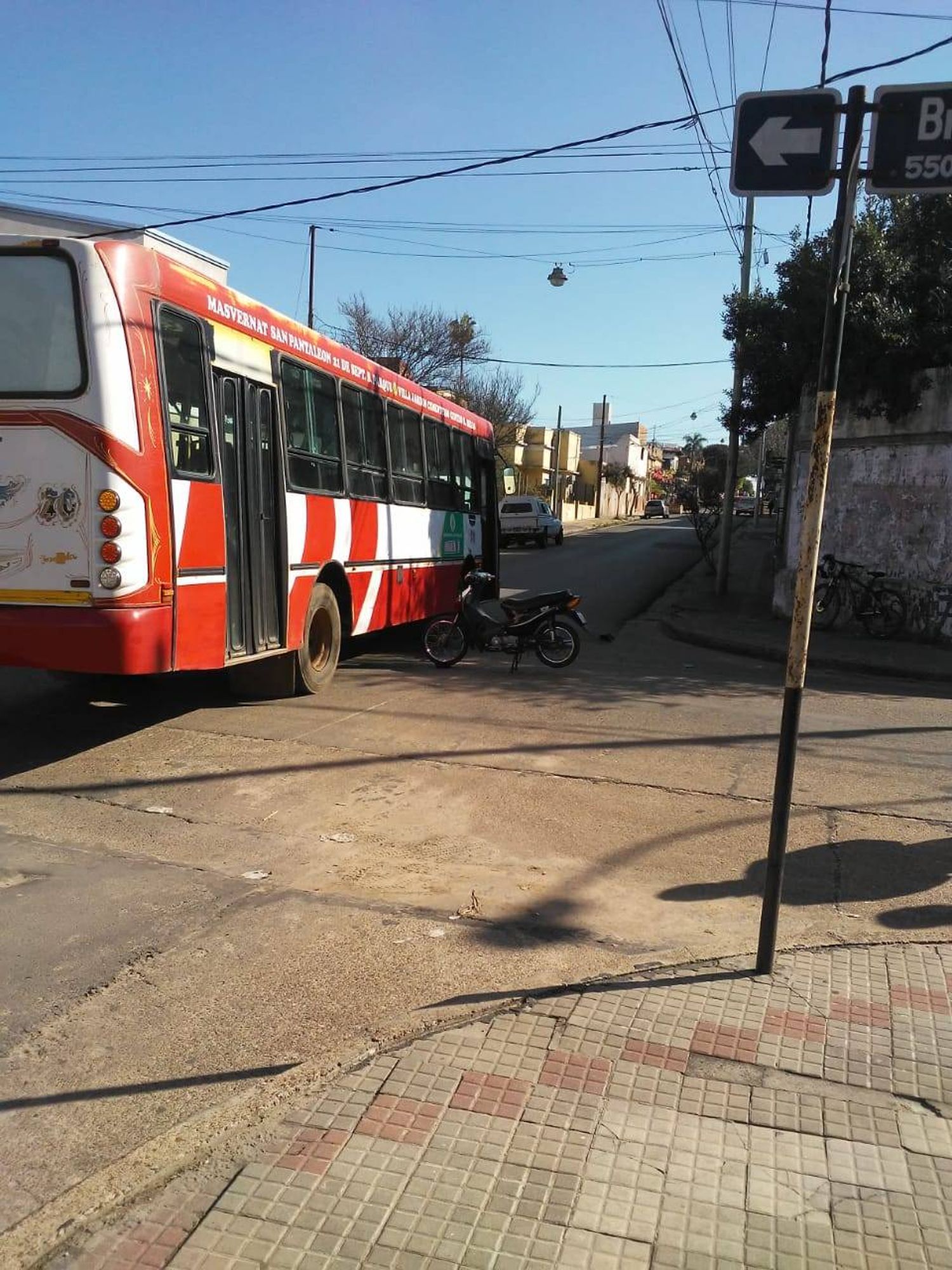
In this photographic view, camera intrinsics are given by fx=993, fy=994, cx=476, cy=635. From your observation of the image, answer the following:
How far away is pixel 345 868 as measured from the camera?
5.19 metres

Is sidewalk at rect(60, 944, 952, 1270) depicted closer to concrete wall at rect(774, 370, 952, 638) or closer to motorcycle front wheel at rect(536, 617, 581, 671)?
motorcycle front wheel at rect(536, 617, 581, 671)

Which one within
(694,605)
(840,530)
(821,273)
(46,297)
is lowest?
(694,605)

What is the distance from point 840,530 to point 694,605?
3.56m

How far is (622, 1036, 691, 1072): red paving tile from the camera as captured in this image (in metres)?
3.32

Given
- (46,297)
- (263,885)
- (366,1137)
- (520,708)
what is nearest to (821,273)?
(520,708)

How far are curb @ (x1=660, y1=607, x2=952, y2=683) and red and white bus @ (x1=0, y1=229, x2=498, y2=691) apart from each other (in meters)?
6.04

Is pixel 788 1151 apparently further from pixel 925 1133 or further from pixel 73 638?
pixel 73 638

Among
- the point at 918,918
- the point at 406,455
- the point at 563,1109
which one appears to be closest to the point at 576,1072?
the point at 563,1109

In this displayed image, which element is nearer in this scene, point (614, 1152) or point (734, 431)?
point (614, 1152)

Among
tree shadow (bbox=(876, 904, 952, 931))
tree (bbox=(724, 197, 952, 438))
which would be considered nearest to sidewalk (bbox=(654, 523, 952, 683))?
tree (bbox=(724, 197, 952, 438))

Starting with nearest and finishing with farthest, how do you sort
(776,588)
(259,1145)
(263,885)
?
(259,1145) < (263,885) < (776,588)

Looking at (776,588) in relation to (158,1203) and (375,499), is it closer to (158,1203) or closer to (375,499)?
(375,499)

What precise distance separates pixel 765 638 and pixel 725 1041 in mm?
11074

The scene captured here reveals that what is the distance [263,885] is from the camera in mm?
4934
